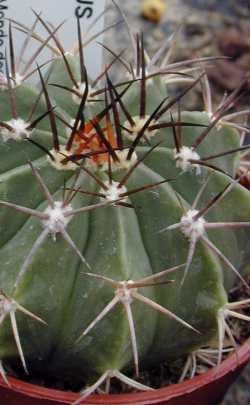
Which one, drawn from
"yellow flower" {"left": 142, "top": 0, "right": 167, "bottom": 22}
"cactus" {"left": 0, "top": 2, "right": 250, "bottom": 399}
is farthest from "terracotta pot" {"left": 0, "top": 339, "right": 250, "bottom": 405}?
"yellow flower" {"left": 142, "top": 0, "right": 167, "bottom": 22}

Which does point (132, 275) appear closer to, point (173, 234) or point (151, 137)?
point (173, 234)

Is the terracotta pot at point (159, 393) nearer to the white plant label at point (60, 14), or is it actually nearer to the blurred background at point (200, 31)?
the white plant label at point (60, 14)

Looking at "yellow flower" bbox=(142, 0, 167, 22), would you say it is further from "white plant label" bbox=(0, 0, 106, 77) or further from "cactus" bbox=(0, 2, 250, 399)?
"cactus" bbox=(0, 2, 250, 399)

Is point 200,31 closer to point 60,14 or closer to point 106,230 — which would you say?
point 60,14

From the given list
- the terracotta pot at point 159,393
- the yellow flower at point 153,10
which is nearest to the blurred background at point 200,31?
the yellow flower at point 153,10

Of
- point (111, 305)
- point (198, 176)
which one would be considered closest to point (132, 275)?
point (111, 305)
